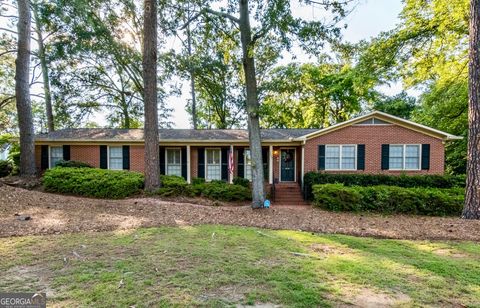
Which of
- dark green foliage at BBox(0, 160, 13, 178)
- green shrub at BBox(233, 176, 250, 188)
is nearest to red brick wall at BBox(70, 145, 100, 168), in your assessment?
dark green foliage at BBox(0, 160, 13, 178)

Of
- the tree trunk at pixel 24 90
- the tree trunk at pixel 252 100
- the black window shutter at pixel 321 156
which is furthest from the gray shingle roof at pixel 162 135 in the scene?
the tree trunk at pixel 252 100

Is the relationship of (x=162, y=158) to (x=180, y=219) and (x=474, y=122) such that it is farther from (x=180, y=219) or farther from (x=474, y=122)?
(x=474, y=122)

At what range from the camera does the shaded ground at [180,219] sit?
21.0 feet

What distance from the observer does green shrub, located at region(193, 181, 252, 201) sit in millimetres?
11195

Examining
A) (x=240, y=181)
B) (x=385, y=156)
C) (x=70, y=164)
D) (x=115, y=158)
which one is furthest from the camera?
(x=115, y=158)

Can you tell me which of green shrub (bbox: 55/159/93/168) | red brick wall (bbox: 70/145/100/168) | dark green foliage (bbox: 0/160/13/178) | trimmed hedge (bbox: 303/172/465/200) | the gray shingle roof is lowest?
trimmed hedge (bbox: 303/172/465/200)

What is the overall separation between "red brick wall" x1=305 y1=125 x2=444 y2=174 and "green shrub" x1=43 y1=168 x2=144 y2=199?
27.3 feet

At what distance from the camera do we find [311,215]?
345 inches

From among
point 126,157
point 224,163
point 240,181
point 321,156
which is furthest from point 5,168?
point 321,156

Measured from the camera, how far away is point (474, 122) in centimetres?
801

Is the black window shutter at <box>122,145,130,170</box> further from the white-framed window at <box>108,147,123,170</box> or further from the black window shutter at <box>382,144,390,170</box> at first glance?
the black window shutter at <box>382,144,390,170</box>

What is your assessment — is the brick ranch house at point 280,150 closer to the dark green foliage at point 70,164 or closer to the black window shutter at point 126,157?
the black window shutter at point 126,157

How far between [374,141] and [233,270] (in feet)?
38.0

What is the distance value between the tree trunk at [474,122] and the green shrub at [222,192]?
25.1 feet
